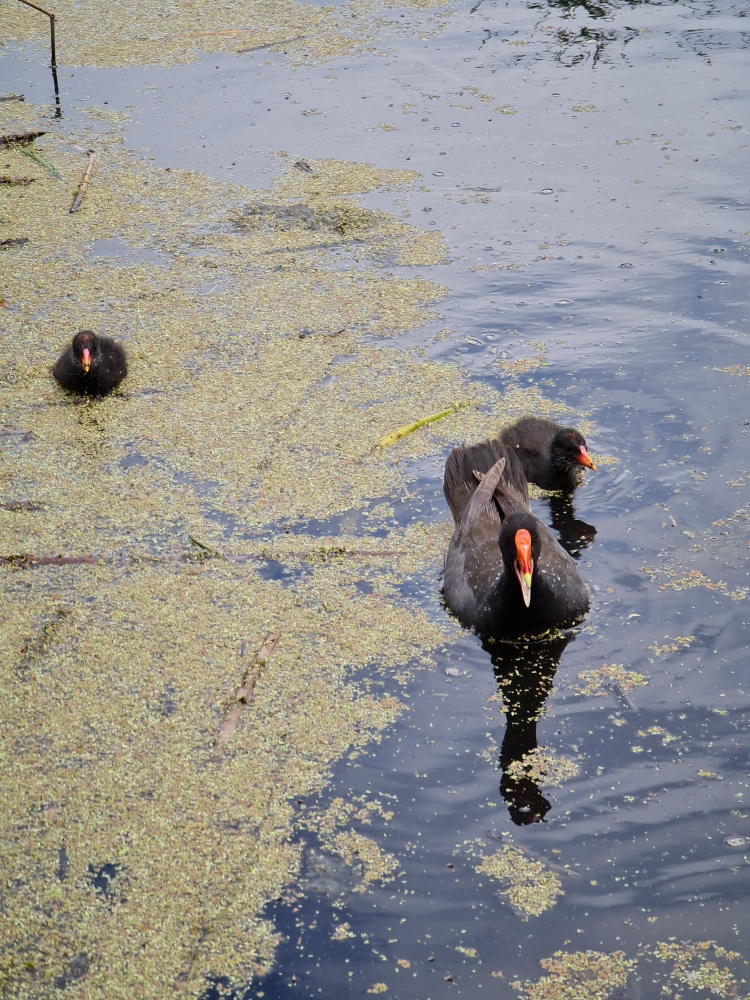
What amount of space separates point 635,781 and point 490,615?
85 centimetres

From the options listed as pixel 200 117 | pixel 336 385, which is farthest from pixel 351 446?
pixel 200 117

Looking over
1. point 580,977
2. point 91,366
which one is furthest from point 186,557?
point 580,977

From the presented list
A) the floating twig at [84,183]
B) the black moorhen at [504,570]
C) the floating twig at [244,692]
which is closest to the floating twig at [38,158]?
the floating twig at [84,183]

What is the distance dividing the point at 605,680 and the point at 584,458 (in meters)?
1.32

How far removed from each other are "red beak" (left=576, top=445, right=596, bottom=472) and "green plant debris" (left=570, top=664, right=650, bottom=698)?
1.23 metres

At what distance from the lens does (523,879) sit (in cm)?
281

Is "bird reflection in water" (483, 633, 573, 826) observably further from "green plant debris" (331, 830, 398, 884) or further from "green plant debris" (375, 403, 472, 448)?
"green plant debris" (375, 403, 472, 448)

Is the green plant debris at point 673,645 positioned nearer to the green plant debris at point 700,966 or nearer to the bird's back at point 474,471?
the bird's back at point 474,471

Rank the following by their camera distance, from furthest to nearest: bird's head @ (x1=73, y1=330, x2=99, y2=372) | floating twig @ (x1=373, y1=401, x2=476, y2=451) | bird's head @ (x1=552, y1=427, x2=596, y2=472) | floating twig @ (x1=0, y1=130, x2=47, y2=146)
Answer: floating twig @ (x1=0, y1=130, x2=47, y2=146), bird's head @ (x1=73, y1=330, x2=99, y2=372), floating twig @ (x1=373, y1=401, x2=476, y2=451), bird's head @ (x1=552, y1=427, x2=596, y2=472)

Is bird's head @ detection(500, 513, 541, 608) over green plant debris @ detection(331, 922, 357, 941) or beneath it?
over

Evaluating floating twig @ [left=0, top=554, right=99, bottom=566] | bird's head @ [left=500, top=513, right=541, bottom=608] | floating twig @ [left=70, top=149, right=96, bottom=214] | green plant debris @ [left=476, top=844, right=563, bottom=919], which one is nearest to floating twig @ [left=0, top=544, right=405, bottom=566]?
floating twig @ [left=0, top=554, right=99, bottom=566]

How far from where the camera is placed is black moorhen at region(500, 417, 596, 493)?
461 cm

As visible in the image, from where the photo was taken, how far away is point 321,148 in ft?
26.0

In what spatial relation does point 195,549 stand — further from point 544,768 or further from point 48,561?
point 544,768
